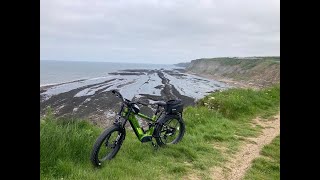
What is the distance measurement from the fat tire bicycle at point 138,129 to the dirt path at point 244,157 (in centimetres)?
162

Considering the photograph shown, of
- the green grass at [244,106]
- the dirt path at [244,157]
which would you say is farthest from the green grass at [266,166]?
the green grass at [244,106]

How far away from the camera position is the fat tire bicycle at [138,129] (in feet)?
19.8

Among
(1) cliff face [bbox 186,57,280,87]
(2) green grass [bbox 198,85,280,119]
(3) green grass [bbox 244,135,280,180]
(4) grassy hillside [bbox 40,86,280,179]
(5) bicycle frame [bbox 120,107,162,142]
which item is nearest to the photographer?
(4) grassy hillside [bbox 40,86,280,179]

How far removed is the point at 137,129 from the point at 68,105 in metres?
21.1

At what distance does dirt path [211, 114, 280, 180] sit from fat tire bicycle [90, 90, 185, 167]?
5.30ft

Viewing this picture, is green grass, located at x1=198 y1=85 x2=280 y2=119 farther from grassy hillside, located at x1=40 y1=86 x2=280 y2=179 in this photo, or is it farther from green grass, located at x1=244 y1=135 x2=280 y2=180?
green grass, located at x1=244 y1=135 x2=280 y2=180

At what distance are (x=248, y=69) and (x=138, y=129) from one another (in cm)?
8229

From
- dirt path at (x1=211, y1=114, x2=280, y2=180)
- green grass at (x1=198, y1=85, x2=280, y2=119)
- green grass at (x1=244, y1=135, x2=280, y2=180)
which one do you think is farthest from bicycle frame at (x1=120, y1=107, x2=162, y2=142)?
green grass at (x1=198, y1=85, x2=280, y2=119)

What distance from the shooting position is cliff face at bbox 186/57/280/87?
2601 inches

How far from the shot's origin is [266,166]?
6.35 metres

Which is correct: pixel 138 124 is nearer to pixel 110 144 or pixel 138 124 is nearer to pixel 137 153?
pixel 137 153

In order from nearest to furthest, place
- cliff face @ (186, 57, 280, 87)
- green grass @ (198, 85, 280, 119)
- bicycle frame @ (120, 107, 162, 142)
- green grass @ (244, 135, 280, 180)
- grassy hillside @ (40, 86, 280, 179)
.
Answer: grassy hillside @ (40, 86, 280, 179) → green grass @ (244, 135, 280, 180) → bicycle frame @ (120, 107, 162, 142) → green grass @ (198, 85, 280, 119) → cliff face @ (186, 57, 280, 87)
